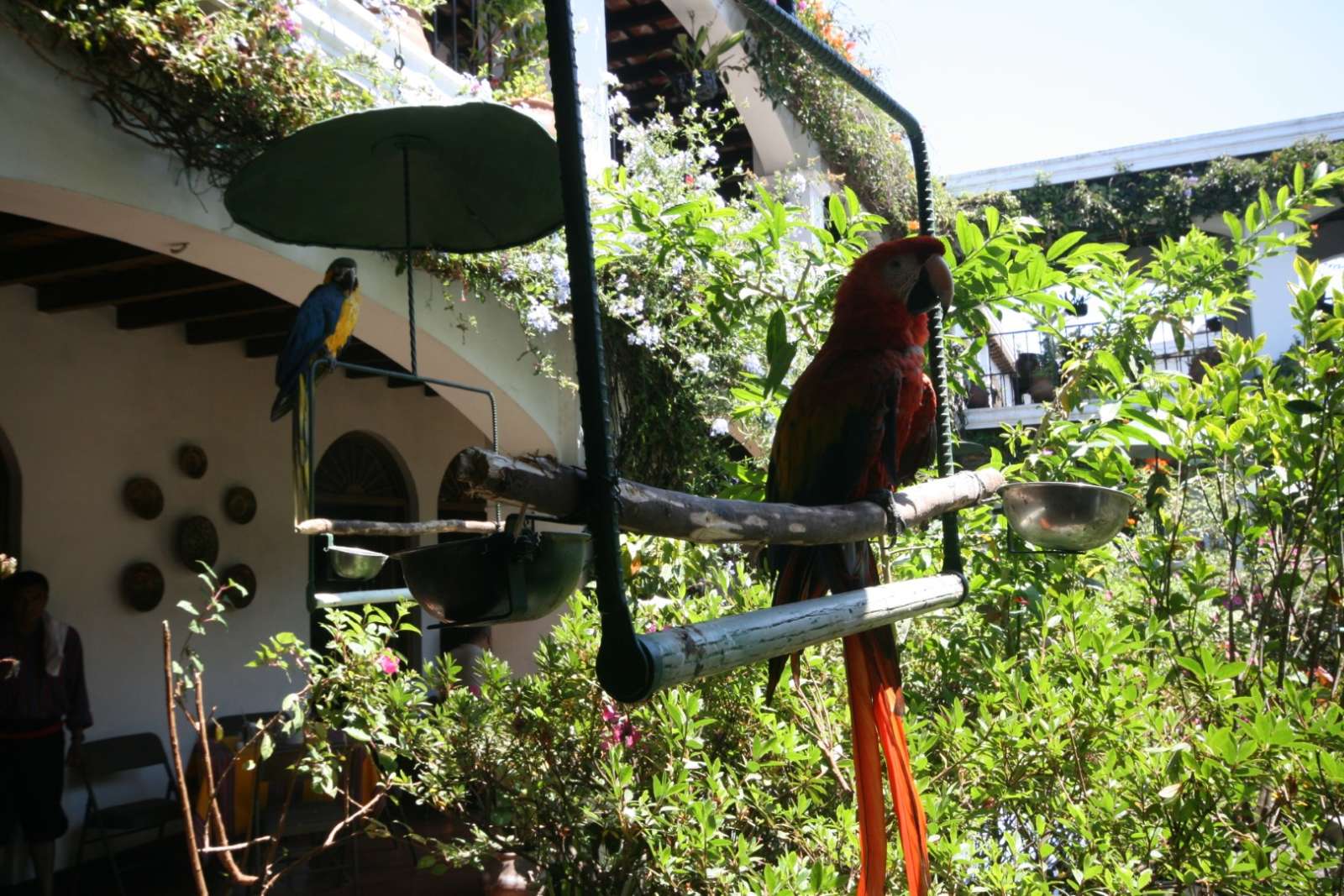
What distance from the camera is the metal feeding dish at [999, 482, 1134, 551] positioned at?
2.13 m

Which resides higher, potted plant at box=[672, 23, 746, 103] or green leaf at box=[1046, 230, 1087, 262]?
potted plant at box=[672, 23, 746, 103]

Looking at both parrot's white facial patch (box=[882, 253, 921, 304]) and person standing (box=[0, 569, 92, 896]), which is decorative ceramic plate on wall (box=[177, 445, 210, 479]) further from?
parrot's white facial patch (box=[882, 253, 921, 304])

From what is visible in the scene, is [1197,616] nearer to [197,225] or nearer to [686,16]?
[197,225]

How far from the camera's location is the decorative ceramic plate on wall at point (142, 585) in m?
5.26

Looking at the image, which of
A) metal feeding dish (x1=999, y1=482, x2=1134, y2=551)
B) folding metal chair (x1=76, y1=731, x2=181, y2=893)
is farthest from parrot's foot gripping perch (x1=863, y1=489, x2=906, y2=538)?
folding metal chair (x1=76, y1=731, x2=181, y2=893)

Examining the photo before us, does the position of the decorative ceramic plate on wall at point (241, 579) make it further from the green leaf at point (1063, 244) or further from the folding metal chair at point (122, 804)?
the green leaf at point (1063, 244)

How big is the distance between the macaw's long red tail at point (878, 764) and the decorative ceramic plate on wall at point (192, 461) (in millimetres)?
4746

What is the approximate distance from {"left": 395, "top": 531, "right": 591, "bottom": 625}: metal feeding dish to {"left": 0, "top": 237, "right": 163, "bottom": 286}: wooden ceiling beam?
346cm

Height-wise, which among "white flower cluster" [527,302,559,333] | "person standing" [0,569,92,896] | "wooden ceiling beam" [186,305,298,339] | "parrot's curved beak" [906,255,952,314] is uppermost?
"wooden ceiling beam" [186,305,298,339]

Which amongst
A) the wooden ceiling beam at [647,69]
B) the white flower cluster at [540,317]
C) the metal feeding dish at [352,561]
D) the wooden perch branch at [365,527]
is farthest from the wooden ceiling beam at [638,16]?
the wooden perch branch at [365,527]

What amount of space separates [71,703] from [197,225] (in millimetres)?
2590

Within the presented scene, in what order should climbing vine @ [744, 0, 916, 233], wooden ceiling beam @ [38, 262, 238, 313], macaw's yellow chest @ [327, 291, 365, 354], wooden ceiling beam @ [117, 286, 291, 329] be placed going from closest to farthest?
macaw's yellow chest @ [327, 291, 365, 354] < wooden ceiling beam @ [38, 262, 238, 313] < wooden ceiling beam @ [117, 286, 291, 329] < climbing vine @ [744, 0, 916, 233]

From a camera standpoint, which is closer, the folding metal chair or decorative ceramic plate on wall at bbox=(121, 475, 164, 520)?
the folding metal chair

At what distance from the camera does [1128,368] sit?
3340 millimetres
